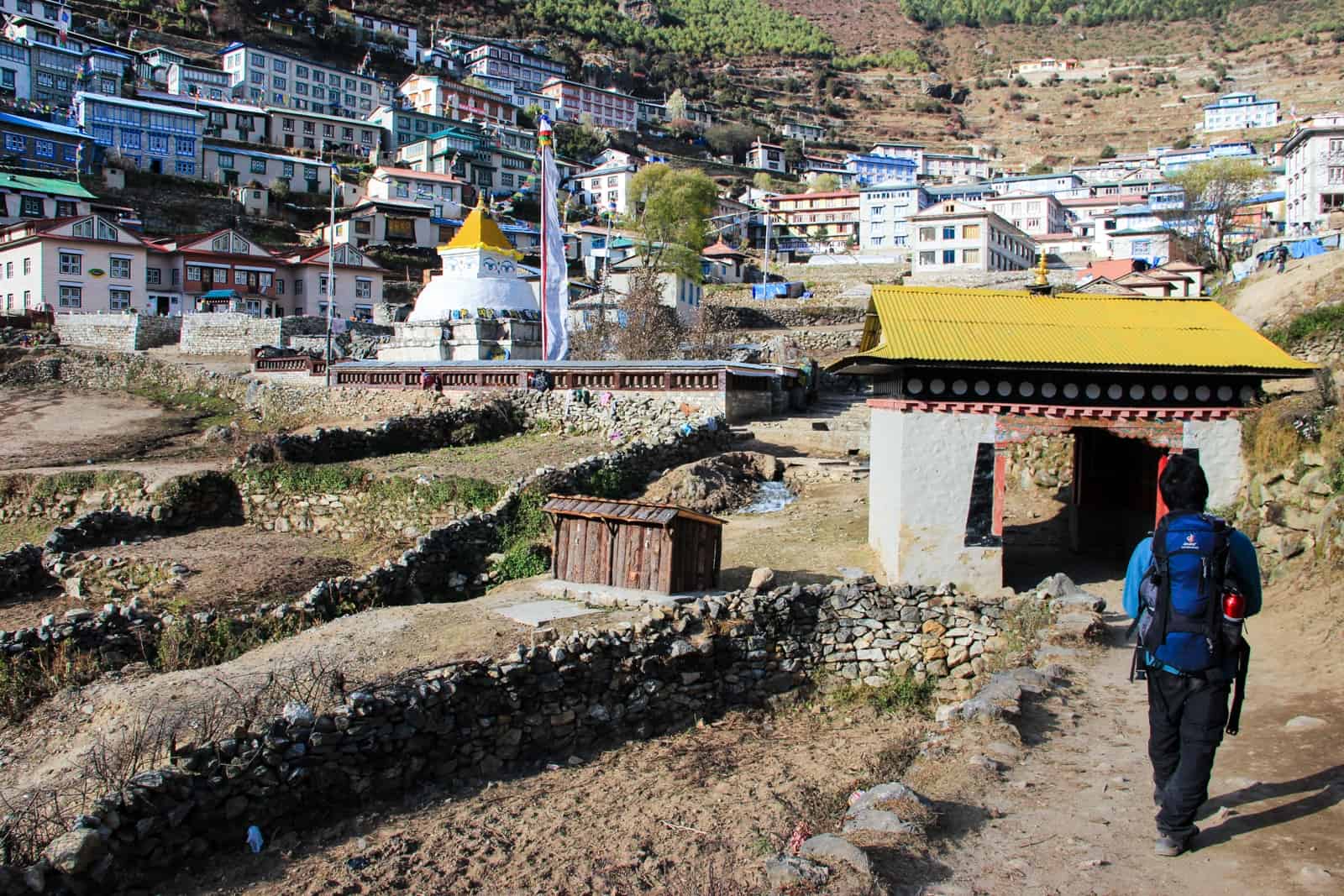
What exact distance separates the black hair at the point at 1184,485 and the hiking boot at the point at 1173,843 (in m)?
2.26

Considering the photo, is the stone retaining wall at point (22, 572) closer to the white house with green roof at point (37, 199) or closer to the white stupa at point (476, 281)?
the white stupa at point (476, 281)

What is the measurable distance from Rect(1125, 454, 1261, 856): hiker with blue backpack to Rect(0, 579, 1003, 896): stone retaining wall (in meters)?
5.77

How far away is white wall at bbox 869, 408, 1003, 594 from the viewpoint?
14.0m

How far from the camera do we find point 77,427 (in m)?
31.2

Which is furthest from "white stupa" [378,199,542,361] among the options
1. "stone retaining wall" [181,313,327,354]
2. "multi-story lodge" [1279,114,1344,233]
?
"multi-story lodge" [1279,114,1344,233]

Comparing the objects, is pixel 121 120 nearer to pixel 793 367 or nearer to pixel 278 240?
pixel 278 240

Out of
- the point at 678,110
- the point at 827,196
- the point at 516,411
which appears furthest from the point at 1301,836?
the point at 678,110

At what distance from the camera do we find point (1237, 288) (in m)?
28.8

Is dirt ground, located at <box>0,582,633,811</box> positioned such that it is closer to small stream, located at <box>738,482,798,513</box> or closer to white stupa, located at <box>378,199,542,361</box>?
small stream, located at <box>738,482,798,513</box>

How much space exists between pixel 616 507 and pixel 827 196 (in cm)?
8154

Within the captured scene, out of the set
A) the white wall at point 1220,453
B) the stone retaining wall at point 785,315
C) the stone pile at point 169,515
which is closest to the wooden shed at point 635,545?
the white wall at point 1220,453

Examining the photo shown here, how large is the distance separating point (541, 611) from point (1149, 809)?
7.34 meters

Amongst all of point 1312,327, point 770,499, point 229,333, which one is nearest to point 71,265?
point 229,333

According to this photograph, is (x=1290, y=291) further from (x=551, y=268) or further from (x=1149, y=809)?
(x=1149, y=809)
